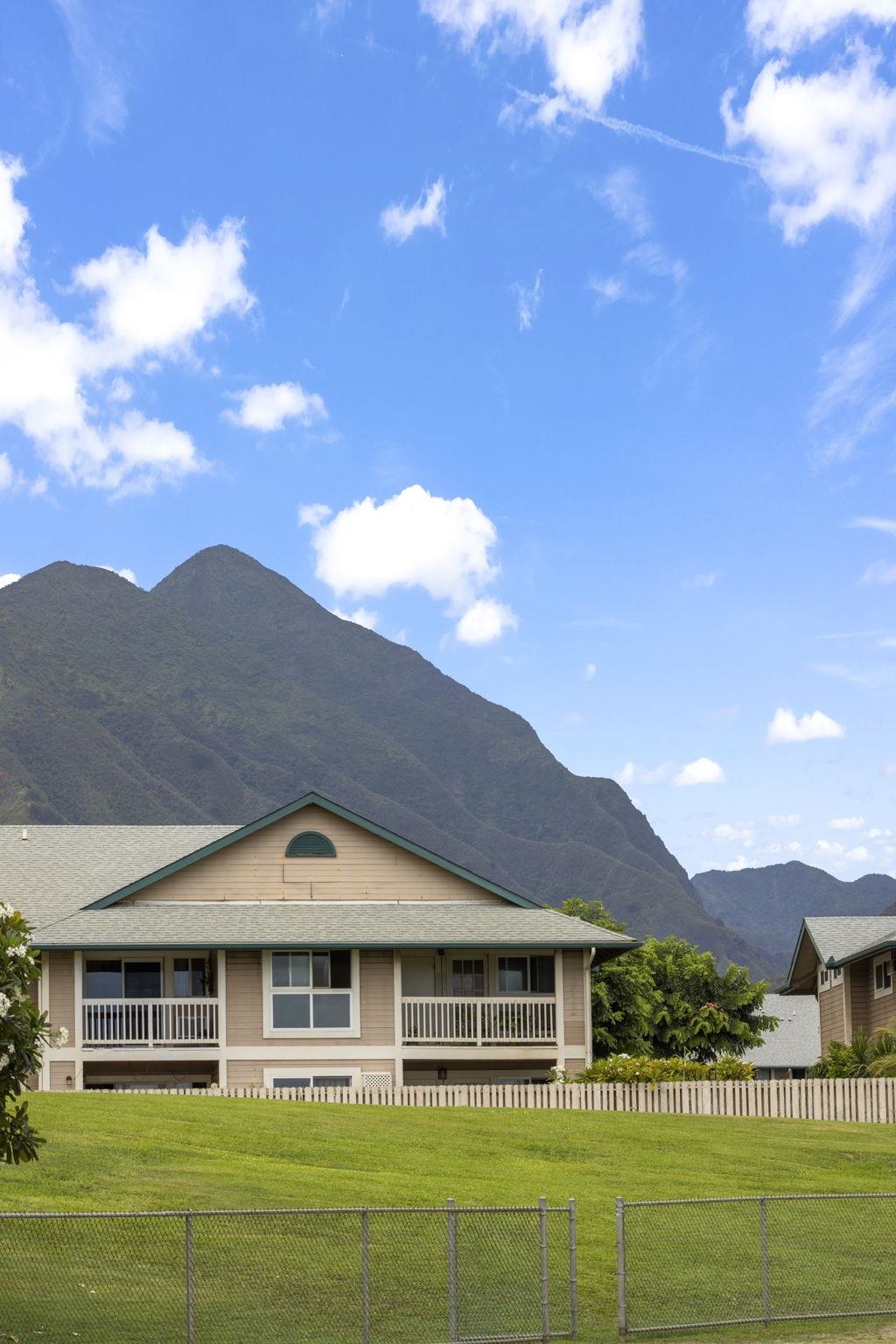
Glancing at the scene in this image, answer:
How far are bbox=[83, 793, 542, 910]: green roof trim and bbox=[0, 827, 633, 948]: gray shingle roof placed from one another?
0.34 meters

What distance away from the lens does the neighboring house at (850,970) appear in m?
48.2

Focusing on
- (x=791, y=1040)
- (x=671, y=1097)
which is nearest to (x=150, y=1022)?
(x=671, y=1097)

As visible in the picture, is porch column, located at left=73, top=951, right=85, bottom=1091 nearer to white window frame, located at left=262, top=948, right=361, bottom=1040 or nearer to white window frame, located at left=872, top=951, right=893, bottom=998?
white window frame, located at left=262, top=948, right=361, bottom=1040

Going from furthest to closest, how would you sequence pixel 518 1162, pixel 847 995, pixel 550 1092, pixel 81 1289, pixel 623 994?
1. pixel 623 994
2. pixel 847 995
3. pixel 550 1092
4. pixel 518 1162
5. pixel 81 1289

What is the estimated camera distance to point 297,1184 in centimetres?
2441

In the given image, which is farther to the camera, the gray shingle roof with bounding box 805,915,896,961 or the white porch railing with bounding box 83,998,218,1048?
the gray shingle roof with bounding box 805,915,896,961

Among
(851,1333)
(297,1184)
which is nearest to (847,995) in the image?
(297,1184)

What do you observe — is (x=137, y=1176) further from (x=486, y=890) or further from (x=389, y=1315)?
(x=486, y=890)

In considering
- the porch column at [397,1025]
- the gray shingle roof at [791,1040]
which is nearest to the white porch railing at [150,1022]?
the porch column at [397,1025]

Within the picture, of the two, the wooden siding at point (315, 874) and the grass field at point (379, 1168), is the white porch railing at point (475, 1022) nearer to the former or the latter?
the wooden siding at point (315, 874)

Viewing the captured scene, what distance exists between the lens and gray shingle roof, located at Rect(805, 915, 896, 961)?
50594mm

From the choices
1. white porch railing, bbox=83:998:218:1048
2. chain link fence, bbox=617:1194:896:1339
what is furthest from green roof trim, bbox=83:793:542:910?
chain link fence, bbox=617:1194:896:1339

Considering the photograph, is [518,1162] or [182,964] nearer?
[518,1162]

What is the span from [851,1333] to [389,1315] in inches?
195
